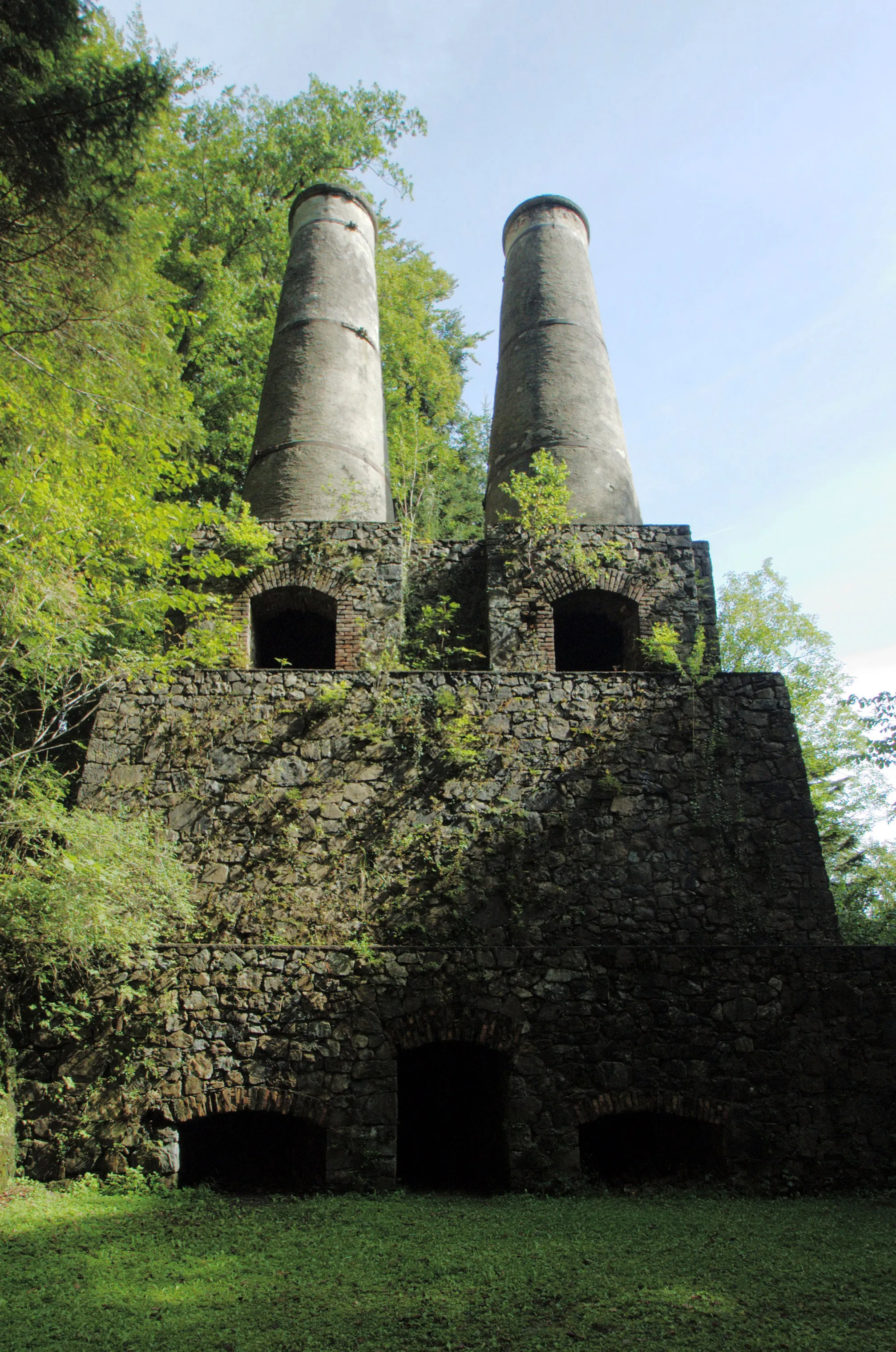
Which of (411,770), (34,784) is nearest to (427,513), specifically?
(411,770)

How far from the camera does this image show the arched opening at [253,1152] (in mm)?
6195

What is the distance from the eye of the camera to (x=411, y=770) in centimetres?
756

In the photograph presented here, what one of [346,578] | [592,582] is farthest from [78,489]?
[592,582]

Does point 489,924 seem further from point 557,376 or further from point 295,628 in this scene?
point 557,376

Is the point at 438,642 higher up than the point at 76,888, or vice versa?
the point at 438,642

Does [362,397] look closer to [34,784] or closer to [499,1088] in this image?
[34,784]

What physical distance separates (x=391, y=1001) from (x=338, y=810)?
175cm

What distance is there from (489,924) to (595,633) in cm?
487

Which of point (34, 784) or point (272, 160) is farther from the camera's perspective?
point (272, 160)

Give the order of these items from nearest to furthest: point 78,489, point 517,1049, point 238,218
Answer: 1. point 517,1049
2. point 78,489
3. point 238,218

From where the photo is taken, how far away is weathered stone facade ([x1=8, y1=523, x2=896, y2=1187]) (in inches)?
237

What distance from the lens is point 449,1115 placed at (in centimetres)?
730

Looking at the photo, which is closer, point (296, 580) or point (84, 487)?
point (84, 487)

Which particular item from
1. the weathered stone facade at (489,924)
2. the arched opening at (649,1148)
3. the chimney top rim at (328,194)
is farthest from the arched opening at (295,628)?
the chimney top rim at (328,194)
